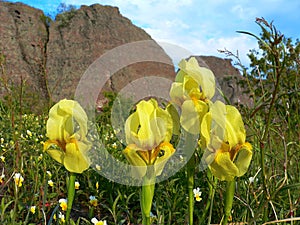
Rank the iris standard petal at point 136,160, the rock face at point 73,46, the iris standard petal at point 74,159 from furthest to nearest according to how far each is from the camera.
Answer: the rock face at point 73,46 < the iris standard petal at point 74,159 < the iris standard petal at point 136,160

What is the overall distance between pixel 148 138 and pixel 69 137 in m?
0.24

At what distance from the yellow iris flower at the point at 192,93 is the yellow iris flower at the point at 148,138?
0.05 m

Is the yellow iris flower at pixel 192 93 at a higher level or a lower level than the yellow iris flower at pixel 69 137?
higher

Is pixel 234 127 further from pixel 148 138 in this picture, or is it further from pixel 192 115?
pixel 148 138

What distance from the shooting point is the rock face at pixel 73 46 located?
912cm

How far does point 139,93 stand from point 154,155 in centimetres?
728

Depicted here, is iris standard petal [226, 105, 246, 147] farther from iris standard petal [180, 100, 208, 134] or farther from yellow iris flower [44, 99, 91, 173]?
yellow iris flower [44, 99, 91, 173]

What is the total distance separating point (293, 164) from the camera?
2463 millimetres

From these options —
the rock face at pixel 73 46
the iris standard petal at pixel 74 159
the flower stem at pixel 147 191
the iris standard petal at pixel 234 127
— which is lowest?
the flower stem at pixel 147 191

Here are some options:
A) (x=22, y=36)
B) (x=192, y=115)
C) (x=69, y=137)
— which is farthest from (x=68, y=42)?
(x=192, y=115)

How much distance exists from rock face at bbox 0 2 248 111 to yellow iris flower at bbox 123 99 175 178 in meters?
7.80

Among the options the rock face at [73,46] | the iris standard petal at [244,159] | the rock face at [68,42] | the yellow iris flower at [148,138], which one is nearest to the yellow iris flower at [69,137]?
the yellow iris flower at [148,138]

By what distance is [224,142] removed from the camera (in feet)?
3.14

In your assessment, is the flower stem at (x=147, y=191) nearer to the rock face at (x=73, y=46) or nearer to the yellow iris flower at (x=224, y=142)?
the yellow iris flower at (x=224, y=142)
